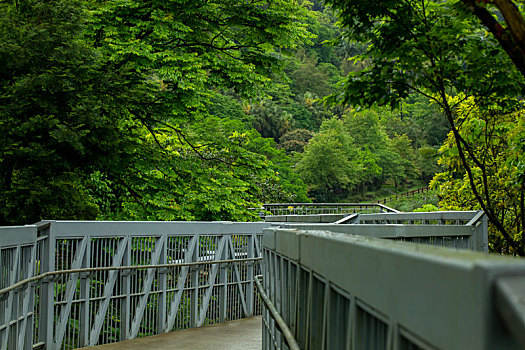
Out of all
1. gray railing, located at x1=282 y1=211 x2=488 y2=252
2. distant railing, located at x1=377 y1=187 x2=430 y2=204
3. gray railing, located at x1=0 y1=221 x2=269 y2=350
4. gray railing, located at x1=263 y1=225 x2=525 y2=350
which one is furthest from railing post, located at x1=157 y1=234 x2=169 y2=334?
distant railing, located at x1=377 y1=187 x2=430 y2=204

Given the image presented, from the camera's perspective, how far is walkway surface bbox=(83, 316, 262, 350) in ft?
36.1

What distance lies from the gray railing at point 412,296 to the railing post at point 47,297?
781cm

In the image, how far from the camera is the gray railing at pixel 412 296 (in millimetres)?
1247

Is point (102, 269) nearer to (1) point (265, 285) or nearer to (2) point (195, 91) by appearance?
(1) point (265, 285)

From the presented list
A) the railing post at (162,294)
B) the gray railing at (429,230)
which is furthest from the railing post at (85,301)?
the gray railing at (429,230)

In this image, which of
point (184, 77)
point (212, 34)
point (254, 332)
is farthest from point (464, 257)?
point (212, 34)

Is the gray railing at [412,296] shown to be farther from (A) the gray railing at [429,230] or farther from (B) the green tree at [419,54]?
(B) the green tree at [419,54]

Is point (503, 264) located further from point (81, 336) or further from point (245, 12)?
point (245, 12)

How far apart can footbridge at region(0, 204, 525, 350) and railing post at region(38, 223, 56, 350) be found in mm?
17

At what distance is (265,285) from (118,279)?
5.76 m

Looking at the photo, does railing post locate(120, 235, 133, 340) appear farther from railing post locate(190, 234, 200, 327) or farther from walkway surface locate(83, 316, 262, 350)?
railing post locate(190, 234, 200, 327)

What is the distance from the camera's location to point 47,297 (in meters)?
10.6

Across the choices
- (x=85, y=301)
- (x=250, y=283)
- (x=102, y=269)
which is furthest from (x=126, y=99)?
(x=85, y=301)

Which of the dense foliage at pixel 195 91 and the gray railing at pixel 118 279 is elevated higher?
the dense foliage at pixel 195 91
